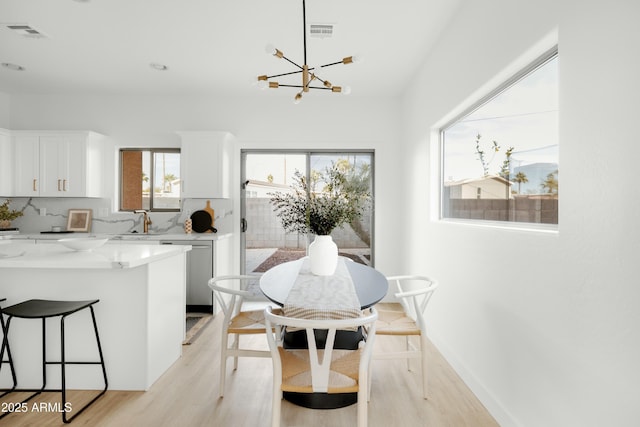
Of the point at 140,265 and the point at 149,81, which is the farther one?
the point at 149,81

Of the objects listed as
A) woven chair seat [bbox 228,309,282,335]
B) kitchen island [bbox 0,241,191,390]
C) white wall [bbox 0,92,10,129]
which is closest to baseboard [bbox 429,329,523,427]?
woven chair seat [bbox 228,309,282,335]

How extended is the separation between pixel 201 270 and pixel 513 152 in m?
3.47

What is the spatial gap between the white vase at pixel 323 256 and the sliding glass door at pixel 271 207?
2.41 meters

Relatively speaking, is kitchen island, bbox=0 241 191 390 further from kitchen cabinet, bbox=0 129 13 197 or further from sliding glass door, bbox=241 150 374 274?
kitchen cabinet, bbox=0 129 13 197

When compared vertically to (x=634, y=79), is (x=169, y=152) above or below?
above

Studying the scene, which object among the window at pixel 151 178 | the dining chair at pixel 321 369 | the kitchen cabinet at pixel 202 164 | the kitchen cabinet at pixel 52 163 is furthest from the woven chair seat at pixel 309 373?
the kitchen cabinet at pixel 52 163

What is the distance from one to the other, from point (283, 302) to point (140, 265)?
3.73ft

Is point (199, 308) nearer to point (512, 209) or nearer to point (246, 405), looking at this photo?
point (246, 405)

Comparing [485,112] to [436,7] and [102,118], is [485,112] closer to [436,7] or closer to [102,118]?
[436,7]

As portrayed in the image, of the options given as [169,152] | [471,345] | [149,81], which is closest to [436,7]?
[471,345]

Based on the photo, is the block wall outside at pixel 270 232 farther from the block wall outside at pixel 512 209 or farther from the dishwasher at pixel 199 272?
the block wall outside at pixel 512 209

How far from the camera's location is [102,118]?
4.98 meters

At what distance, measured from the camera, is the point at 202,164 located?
4.67m

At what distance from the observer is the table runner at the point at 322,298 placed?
1825 mm
